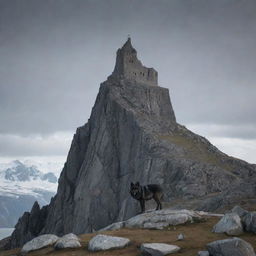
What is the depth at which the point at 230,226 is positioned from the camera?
2831 centimetres

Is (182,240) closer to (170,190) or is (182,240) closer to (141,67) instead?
(170,190)

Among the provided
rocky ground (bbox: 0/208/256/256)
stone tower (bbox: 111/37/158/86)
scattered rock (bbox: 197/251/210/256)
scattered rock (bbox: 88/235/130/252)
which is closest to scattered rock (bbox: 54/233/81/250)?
rocky ground (bbox: 0/208/256/256)

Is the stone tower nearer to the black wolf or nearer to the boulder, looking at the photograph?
the black wolf

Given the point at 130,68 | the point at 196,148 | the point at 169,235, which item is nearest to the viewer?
the point at 169,235

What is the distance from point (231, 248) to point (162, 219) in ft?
42.0

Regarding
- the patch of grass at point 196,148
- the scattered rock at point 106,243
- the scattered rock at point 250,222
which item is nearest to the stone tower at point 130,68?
Answer: the patch of grass at point 196,148

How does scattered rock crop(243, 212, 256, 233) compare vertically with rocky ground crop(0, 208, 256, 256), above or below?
above

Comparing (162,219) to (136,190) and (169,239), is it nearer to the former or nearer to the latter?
(136,190)

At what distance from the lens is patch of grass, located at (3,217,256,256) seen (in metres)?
25.4

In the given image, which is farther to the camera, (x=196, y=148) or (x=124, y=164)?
(x=124, y=164)

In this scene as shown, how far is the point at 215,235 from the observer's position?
28203 mm

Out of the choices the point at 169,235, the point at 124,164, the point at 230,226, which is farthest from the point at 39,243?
the point at 124,164

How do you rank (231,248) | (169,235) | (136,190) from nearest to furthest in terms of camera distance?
(231,248) → (169,235) → (136,190)

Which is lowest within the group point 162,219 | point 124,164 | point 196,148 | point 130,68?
point 162,219
